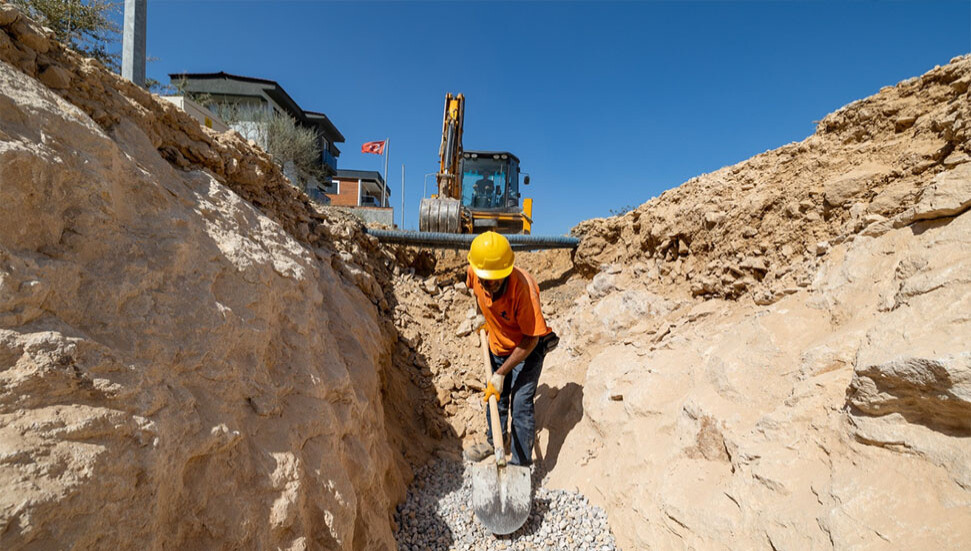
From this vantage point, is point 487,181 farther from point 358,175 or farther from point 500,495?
point 358,175

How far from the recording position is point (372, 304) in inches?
172

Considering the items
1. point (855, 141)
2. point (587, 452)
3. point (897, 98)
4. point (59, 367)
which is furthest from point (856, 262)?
point (59, 367)

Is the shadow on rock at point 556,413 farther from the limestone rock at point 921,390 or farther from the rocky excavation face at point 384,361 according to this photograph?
the limestone rock at point 921,390

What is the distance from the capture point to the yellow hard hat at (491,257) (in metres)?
3.24

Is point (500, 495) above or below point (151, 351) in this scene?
below

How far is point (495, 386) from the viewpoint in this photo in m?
3.50

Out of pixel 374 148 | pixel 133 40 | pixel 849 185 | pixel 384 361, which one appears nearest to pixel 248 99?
pixel 374 148

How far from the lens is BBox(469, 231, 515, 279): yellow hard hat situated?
3238mm

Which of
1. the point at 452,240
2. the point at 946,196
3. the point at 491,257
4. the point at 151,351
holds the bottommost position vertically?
the point at 151,351

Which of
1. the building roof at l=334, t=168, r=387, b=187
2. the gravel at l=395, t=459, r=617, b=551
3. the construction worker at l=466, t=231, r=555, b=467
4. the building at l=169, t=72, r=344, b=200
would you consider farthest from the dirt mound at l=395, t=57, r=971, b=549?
the building roof at l=334, t=168, r=387, b=187

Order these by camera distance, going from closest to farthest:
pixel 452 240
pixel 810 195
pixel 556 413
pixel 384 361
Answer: pixel 810 195
pixel 384 361
pixel 556 413
pixel 452 240

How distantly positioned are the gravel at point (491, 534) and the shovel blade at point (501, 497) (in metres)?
0.10

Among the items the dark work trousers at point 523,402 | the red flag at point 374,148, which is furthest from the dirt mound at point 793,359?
the red flag at point 374,148

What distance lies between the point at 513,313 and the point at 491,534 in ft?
5.11
